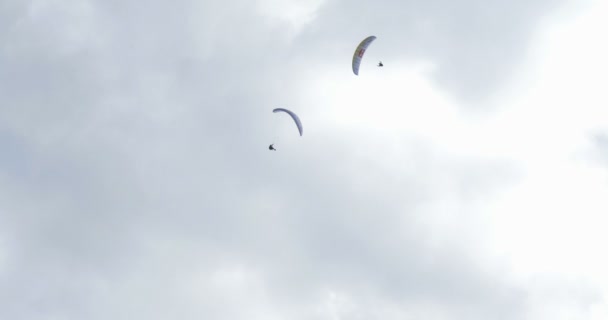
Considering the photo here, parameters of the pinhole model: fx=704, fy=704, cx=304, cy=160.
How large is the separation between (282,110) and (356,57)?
21.5m

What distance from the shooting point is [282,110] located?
15375 cm

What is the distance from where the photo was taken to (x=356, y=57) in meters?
160

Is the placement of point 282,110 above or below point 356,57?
below
